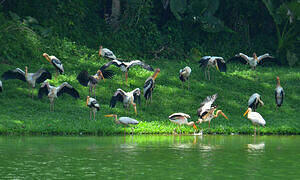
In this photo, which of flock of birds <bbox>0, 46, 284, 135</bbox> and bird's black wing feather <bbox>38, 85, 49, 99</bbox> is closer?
flock of birds <bbox>0, 46, 284, 135</bbox>

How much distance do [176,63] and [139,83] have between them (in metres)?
5.37

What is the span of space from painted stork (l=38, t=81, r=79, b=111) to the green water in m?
3.49

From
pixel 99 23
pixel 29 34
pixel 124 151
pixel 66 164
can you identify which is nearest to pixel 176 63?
pixel 99 23

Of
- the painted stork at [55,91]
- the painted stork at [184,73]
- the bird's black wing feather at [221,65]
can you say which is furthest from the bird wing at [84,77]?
the bird's black wing feather at [221,65]

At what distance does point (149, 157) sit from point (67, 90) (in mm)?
7486

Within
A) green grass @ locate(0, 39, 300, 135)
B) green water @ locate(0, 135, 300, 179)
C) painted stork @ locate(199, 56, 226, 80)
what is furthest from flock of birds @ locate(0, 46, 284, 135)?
painted stork @ locate(199, 56, 226, 80)

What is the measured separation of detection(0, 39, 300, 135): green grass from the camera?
1800 centimetres

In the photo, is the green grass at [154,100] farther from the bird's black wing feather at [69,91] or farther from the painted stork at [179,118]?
the bird's black wing feather at [69,91]

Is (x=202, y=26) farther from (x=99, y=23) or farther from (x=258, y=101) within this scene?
(x=258, y=101)

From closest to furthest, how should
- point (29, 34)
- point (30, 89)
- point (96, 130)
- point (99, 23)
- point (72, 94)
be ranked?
1. point (96, 130)
2. point (72, 94)
3. point (30, 89)
4. point (29, 34)
5. point (99, 23)

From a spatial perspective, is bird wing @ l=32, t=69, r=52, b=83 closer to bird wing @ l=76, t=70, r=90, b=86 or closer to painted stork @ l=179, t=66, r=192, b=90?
bird wing @ l=76, t=70, r=90, b=86

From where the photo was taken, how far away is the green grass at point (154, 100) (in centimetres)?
1800

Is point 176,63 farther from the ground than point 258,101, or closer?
farther from the ground

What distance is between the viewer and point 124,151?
13.9m
